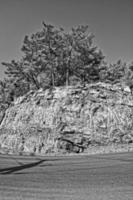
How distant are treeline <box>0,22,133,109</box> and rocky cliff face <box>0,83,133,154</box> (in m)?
6.05

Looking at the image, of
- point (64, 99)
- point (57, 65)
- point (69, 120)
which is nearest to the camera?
point (69, 120)

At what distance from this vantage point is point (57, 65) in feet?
80.1

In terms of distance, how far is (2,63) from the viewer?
83.2ft

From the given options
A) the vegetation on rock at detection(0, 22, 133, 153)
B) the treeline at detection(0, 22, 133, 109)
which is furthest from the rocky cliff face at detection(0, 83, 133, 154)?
the treeline at detection(0, 22, 133, 109)

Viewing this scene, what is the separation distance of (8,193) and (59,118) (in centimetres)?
1253

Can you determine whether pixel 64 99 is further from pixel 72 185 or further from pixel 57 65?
pixel 72 185

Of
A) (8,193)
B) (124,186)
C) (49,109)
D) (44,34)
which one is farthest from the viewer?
(44,34)

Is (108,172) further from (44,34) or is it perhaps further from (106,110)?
(44,34)

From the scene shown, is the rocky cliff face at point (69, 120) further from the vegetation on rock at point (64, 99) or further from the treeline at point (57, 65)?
the treeline at point (57, 65)

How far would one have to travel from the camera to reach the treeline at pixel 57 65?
78.0 ft

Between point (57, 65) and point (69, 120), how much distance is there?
1012cm

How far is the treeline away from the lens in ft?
78.0

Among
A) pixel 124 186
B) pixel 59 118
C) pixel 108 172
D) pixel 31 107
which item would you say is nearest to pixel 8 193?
pixel 124 186

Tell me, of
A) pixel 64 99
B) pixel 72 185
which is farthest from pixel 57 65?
pixel 72 185
